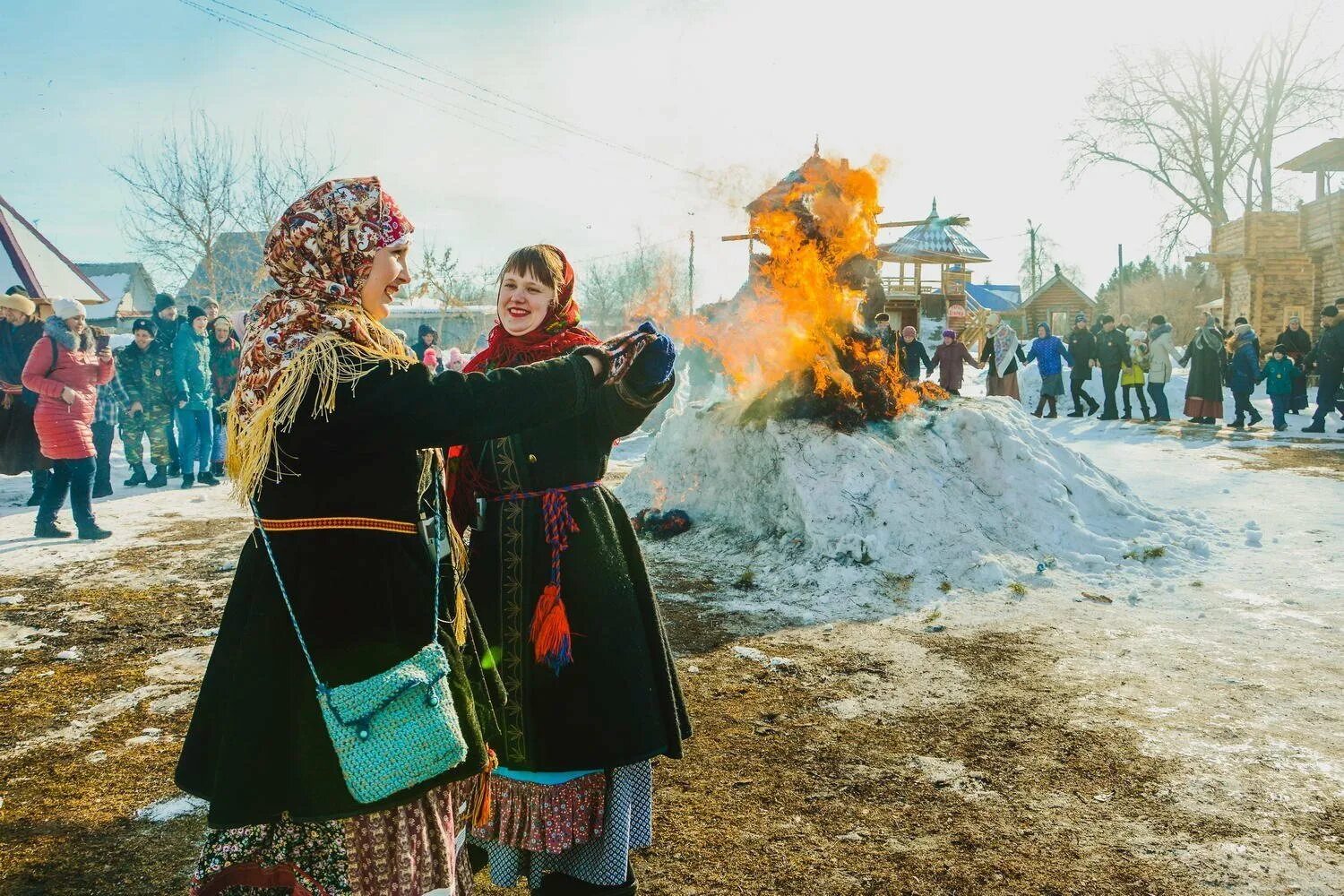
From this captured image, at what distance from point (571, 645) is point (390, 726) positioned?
0.73m

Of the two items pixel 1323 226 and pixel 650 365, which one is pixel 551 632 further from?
pixel 1323 226

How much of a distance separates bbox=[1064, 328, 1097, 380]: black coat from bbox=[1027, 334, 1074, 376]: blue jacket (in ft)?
0.40

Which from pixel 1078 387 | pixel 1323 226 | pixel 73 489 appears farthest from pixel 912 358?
pixel 1323 226

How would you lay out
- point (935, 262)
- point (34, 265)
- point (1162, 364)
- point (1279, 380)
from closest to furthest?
point (1279, 380) → point (1162, 364) → point (34, 265) → point (935, 262)

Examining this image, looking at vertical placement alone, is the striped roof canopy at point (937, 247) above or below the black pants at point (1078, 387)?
above

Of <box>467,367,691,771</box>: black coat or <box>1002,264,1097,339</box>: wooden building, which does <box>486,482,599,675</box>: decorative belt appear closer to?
<box>467,367,691,771</box>: black coat

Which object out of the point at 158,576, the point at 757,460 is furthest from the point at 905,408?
the point at 158,576

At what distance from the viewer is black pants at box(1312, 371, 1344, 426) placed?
1445 cm

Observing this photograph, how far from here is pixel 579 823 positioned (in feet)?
8.00

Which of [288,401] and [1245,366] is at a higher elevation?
[1245,366]

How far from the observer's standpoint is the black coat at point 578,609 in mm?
2375

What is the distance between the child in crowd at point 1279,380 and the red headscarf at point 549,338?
16.6 m

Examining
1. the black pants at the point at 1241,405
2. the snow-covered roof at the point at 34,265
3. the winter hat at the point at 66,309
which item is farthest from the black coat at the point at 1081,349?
the snow-covered roof at the point at 34,265

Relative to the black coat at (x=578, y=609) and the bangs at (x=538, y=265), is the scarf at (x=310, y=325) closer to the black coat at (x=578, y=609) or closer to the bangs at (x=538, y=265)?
the black coat at (x=578, y=609)
